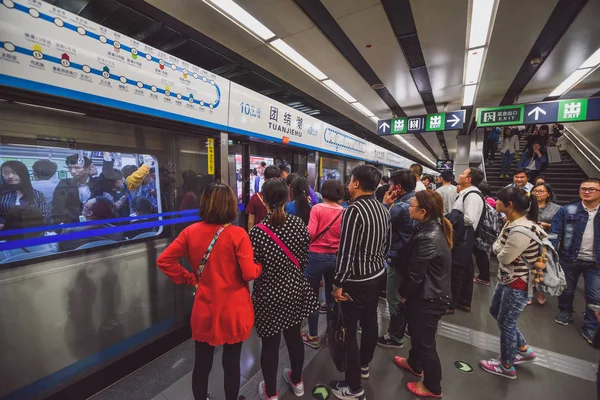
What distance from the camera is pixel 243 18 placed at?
321cm

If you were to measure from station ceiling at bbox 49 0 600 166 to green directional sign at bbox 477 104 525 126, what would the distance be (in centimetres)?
45

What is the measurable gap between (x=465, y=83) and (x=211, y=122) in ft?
19.1

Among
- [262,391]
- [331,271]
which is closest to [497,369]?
[331,271]

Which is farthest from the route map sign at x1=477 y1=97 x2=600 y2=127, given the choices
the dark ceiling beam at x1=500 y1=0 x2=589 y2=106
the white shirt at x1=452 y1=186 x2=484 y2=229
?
the white shirt at x1=452 y1=186 x2=484 y2=229

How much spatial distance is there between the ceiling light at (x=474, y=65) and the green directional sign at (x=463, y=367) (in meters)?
4.64

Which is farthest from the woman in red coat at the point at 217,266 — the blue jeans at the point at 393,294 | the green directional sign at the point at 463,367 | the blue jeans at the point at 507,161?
the blue jeans at the point at 507,161

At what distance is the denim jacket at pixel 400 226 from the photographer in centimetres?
231

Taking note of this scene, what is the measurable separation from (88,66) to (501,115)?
312 inches

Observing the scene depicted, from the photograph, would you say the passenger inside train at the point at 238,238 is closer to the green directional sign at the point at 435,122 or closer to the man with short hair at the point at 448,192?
the man with short hair at the point at 448,192

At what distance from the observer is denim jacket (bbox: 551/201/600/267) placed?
262cm

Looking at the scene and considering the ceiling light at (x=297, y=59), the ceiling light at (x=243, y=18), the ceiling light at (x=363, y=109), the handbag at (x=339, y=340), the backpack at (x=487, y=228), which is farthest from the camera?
the ceiling light at (x=363, y=109)

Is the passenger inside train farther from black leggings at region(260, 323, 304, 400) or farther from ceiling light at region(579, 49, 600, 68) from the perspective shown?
ceiling light at region(579, 49, 600, 68)

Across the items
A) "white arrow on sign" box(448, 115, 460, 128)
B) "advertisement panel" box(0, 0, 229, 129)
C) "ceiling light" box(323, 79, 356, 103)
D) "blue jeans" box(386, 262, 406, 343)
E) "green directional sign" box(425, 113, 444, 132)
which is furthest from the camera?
"green directional sign" box(425, 113, 444, 132)

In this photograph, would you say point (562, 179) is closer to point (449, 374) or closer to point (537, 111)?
point (537, 111)
